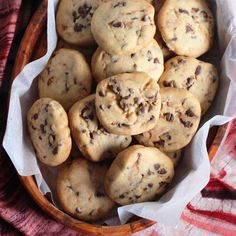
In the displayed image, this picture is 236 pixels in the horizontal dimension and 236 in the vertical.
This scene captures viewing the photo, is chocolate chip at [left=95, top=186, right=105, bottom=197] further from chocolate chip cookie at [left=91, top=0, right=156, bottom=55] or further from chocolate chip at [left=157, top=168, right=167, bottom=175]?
chocolate chip cookie at [left=91, top=0, right=156, bottom=55]

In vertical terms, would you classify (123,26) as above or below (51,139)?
above

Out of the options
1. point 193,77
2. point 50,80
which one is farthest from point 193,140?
point 50,80

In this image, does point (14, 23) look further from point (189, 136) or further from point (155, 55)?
point (189, 136)

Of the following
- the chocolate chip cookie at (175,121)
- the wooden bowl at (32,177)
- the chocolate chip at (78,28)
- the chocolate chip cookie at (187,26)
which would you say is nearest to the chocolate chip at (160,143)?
the chocolate chip cookie at (175,121)

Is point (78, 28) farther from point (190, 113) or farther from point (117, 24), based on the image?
point (190, 113)

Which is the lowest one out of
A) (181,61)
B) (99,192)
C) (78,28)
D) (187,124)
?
(99,192)

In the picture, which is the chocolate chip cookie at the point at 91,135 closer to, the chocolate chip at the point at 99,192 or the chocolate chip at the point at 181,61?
the chocolate chip at the point at 99,192

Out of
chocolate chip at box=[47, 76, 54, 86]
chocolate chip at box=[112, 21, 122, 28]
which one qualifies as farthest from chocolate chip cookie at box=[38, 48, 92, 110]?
chocolate chip at box=[112, 21, 122, 28]

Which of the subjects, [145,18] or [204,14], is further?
[204,14]
